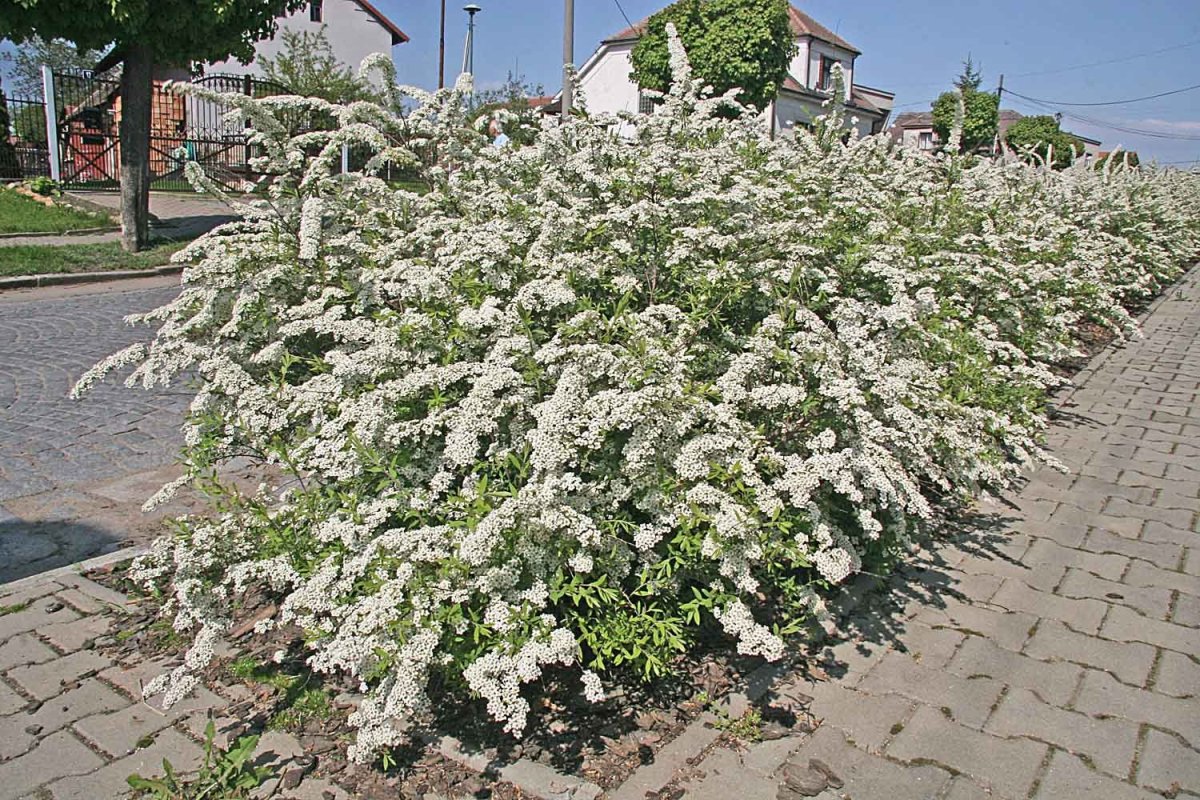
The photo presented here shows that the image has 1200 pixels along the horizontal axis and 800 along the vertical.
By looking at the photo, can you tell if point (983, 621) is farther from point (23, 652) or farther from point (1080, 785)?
point (23, 652)

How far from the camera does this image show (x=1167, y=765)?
2896 mm

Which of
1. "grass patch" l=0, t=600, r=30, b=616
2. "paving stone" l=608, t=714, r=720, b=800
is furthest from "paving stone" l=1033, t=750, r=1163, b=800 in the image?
"grass patch" l=0, t=600, r=30, b=616

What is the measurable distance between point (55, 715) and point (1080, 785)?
11.0ft

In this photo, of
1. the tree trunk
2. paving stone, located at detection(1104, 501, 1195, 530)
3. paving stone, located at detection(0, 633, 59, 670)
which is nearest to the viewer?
paving stone, located at detection(0, 633, 59, 670)

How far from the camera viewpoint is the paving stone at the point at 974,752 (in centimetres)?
283

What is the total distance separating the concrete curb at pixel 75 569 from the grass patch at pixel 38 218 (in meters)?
12.3

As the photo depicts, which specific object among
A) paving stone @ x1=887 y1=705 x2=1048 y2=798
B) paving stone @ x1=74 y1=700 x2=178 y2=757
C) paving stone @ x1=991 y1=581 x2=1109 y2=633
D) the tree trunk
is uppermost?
the tree trunk

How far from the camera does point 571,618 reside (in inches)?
116

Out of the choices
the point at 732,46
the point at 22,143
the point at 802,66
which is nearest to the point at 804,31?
the point at 802,66

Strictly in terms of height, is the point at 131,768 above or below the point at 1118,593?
below

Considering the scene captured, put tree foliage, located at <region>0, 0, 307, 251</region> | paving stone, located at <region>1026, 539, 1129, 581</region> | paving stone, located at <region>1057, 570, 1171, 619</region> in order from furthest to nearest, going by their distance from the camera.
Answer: tree foliage, located at <region>0, 0, 307, 251</region>
paving stone, located at <region>1026, 539, 1129, 581</region>
paving stone, located at <region>1057, 570, 1171, 619</region>

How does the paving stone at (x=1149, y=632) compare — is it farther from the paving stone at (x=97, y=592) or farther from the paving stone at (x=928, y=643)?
the paving stone at (x=97, y=592)

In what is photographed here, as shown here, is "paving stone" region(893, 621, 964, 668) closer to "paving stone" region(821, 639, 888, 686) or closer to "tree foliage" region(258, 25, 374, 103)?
"paving stone" region(821, 639, 888, 686)

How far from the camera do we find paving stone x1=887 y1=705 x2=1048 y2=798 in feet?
9.27
